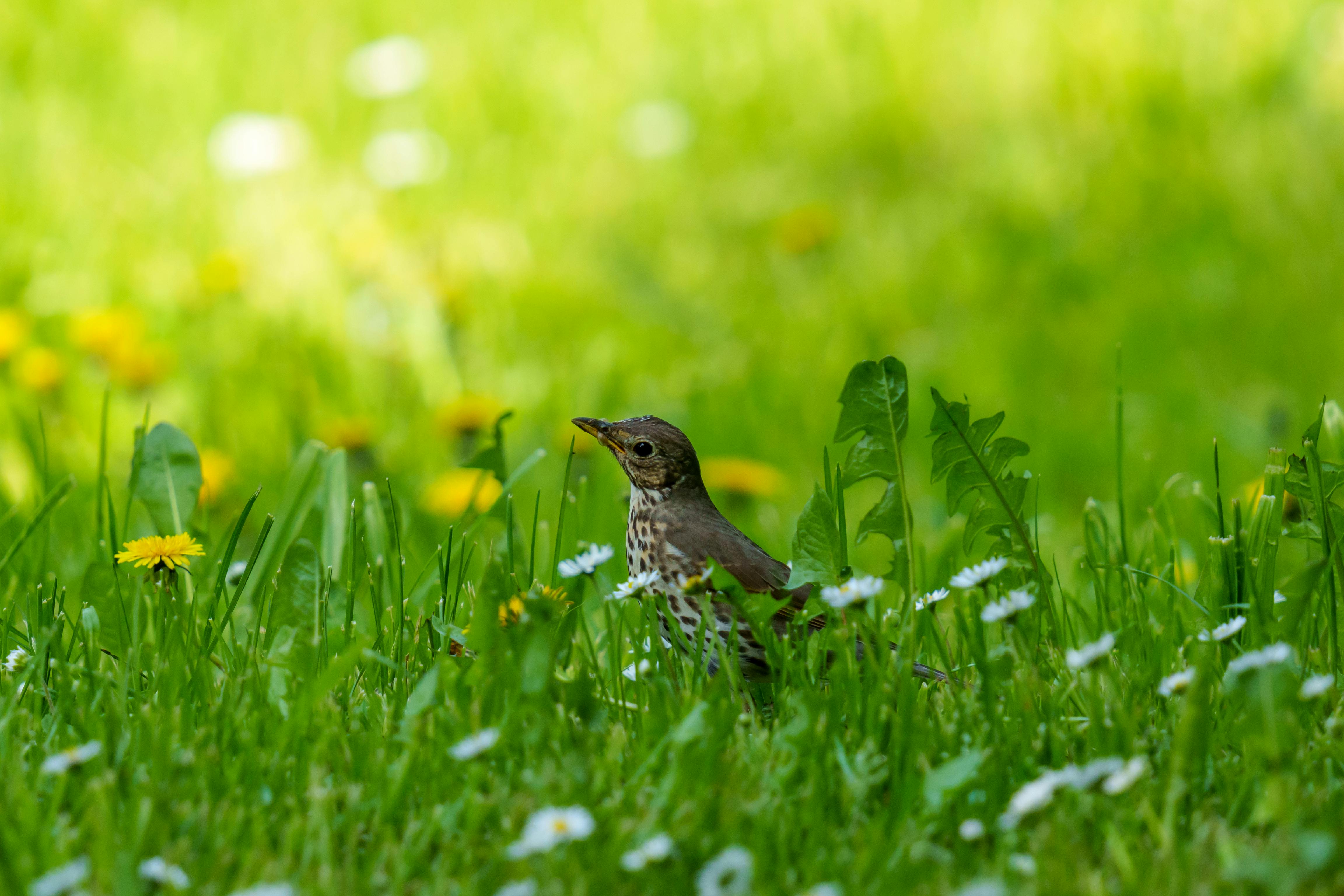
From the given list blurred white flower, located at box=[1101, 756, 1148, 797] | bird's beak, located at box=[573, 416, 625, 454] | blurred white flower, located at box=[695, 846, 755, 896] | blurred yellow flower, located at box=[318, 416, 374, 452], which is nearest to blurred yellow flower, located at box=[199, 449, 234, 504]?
blurred yellow flower, located at box=[318, 416, 374, 452]

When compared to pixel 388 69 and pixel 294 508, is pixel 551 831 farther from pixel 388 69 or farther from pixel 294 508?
pixel 388 69

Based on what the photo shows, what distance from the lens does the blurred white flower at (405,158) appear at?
7.38 m

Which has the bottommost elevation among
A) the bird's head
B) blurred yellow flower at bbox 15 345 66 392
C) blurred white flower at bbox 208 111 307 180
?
the bird's head

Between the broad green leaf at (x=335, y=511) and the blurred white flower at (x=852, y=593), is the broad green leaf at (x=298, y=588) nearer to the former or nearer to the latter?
the broad green leaf at (x=335, y=511)

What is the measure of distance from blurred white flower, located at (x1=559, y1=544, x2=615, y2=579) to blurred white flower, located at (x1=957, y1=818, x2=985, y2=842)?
36.9 inches

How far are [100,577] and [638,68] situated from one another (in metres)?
6.23

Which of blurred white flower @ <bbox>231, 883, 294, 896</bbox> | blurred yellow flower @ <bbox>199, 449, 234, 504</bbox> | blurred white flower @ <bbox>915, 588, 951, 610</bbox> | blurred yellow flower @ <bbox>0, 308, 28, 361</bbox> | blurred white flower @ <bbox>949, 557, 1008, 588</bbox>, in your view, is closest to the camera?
blurred white flower @ <bbox>231, 883, 294, 896</bbox>

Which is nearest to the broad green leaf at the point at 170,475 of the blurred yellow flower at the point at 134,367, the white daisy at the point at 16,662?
the white daisy at the point at 16,662

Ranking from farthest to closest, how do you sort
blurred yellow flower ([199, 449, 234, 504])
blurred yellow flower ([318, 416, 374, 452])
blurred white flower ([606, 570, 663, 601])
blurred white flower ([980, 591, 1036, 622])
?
blurred yellow flower ([318, 416, 374, 452]), blurred yellow flower ([199, 449, 234, 504]), blurred white flower ([606, 570, 663, 601]), blurred white flower ([980, 591, 1036, 622])

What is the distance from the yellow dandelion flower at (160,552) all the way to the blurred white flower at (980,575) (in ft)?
4.82

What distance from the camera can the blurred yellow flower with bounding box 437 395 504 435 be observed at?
15.8 feet

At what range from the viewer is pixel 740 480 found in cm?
456

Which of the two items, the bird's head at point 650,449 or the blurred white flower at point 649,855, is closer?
the blurred white flower at point 649,855

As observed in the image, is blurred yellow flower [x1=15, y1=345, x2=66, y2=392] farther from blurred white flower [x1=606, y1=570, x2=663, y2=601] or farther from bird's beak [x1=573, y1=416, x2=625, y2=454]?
blurred white flower [x1=606, y1=570, x2=663, y2=601]
